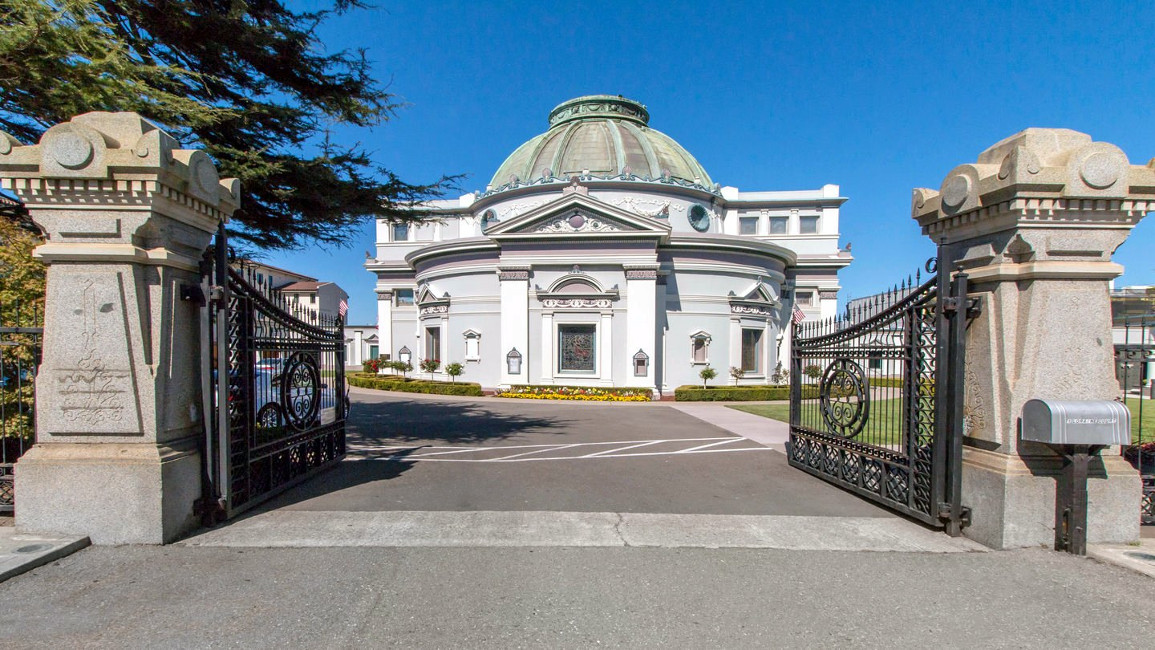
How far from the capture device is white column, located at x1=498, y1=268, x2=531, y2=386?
25.0 metres

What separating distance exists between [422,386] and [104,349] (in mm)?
21218

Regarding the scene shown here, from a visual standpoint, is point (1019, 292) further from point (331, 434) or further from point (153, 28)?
point (153, 28)

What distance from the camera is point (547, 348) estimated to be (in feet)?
82.4

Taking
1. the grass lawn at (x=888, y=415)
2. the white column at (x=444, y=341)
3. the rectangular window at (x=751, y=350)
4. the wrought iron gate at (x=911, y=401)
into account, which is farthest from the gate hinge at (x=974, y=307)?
the white column at (x=444, y=341)

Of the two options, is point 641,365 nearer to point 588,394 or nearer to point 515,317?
point 588,394

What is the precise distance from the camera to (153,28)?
25.5 ft

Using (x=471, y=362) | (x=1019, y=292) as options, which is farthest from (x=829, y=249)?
(x=1019, y=292)

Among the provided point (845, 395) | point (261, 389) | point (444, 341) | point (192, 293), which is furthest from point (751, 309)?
point (192, 293)

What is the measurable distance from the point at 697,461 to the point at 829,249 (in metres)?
33.8

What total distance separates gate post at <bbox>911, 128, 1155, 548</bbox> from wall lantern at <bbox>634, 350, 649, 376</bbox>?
19216 millimetres

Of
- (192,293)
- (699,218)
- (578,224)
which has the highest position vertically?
(699,218)

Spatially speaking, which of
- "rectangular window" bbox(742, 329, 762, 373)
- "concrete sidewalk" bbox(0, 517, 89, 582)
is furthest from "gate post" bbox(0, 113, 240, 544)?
"rectangular window" bbox(742, 329, 762, 373)

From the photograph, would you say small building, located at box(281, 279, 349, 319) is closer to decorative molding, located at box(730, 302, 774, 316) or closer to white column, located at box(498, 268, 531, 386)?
white column, located at box(498, 268, 531, 386)

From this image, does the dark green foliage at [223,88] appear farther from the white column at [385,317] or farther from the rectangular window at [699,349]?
the white column at [385,317]
